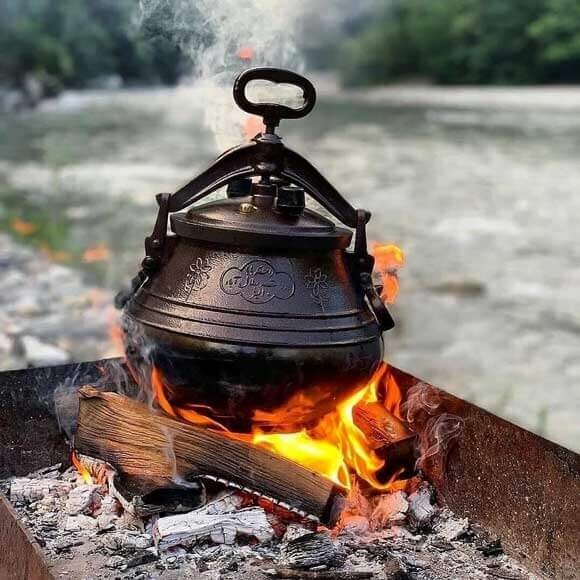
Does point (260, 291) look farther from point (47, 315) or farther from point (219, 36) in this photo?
point (47, 315)

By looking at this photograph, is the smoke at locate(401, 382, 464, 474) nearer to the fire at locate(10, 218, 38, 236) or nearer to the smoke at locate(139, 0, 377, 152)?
the smoke at locate(139, 0, 377, 152)

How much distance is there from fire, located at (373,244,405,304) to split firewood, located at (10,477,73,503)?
1.05 meters

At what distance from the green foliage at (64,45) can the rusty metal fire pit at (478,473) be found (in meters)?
15.8

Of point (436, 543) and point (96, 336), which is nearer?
point (436, 543)

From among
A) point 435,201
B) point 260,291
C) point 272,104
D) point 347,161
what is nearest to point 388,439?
point 260,291

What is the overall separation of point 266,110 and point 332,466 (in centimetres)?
95

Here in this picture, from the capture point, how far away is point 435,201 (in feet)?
36.3

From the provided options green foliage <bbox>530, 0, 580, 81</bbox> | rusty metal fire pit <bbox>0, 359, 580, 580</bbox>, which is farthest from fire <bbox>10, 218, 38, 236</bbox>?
green foliage <bbox>530, 0, 580, 81</bbox>

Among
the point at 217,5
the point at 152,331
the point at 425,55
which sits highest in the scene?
the point at 425,55

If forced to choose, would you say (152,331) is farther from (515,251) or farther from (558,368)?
(515,251)

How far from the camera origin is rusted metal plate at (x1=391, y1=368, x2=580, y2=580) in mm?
1918

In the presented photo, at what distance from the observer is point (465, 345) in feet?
18.2

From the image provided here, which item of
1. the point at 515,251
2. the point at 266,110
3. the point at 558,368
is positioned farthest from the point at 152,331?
the point at 515,251

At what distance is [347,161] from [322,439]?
11.2 metres
